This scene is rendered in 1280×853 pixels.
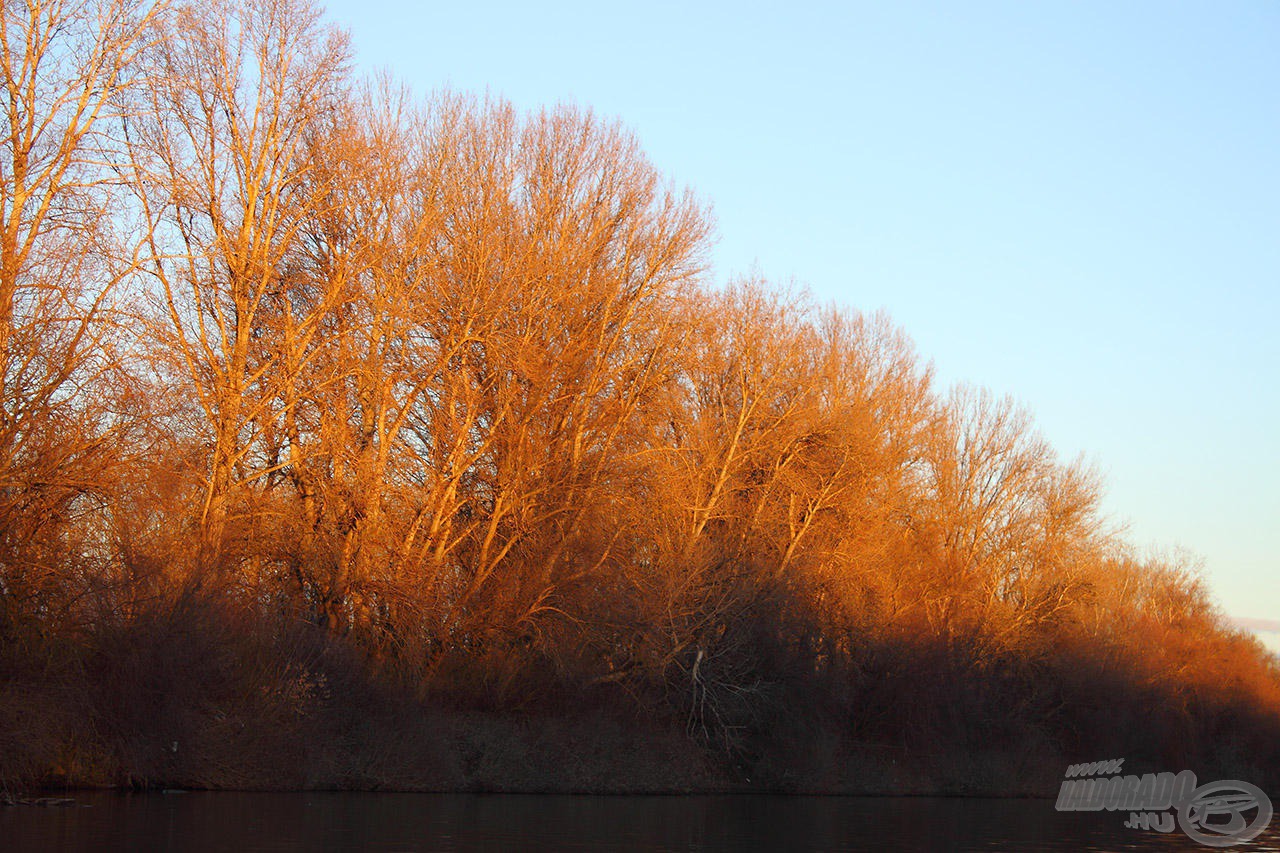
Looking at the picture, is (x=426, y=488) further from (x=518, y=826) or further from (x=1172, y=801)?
(x=1172, y=801)

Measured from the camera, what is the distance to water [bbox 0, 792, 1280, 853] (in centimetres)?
1652

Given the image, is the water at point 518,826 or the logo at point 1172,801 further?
the logo at point 1172,801

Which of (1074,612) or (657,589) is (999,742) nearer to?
(1074,612)

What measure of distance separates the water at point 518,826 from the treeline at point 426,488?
9.19 feet

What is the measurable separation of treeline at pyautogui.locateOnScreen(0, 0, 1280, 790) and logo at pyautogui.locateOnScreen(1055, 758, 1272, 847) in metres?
2.07

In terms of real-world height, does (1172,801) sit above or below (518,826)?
below

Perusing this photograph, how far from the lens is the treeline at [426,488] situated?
23.0 meters

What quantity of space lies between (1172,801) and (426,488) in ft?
85.0

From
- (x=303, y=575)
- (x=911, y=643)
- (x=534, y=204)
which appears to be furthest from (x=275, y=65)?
(x=911, y=643)

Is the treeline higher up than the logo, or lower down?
higher up

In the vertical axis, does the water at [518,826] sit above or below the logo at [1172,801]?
above

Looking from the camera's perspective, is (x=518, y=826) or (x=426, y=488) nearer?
(x=518, y=826)

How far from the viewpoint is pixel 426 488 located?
1261 inches

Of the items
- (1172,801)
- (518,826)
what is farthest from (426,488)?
(1172,801)
